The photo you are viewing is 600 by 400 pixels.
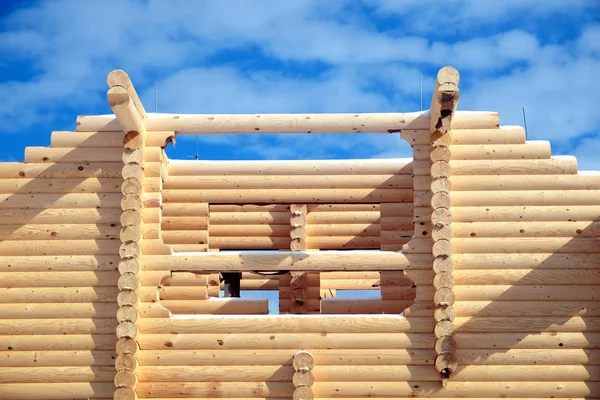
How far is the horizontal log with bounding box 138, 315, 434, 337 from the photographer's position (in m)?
12.8

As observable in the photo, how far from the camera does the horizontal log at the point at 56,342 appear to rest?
12.9 meters

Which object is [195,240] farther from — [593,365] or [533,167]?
[593,365]

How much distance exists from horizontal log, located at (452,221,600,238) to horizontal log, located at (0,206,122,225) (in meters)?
6.13

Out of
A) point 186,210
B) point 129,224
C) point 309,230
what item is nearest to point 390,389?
point 129,224

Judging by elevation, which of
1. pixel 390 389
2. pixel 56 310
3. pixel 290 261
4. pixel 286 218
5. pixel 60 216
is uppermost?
pixel 286 218

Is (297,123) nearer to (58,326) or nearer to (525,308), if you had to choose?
(525,308)

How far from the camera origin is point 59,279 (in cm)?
1319

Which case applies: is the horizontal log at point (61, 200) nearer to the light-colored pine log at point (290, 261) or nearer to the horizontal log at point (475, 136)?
the light-colored pine log at point (290, 261)

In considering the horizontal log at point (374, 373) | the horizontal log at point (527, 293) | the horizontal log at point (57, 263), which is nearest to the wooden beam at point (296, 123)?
the horizontal log at point (57, 263)

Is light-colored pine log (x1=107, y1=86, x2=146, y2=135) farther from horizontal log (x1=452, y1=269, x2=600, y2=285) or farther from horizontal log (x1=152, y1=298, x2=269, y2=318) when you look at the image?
horizontal log (x1=452, y1=269, x2=600, y2=285)

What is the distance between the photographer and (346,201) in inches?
664

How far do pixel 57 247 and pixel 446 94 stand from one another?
727 cm

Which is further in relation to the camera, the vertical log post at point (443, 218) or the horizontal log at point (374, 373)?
the horizontal log at point (374, 373)

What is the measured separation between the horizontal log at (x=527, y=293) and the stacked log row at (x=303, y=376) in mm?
2806
